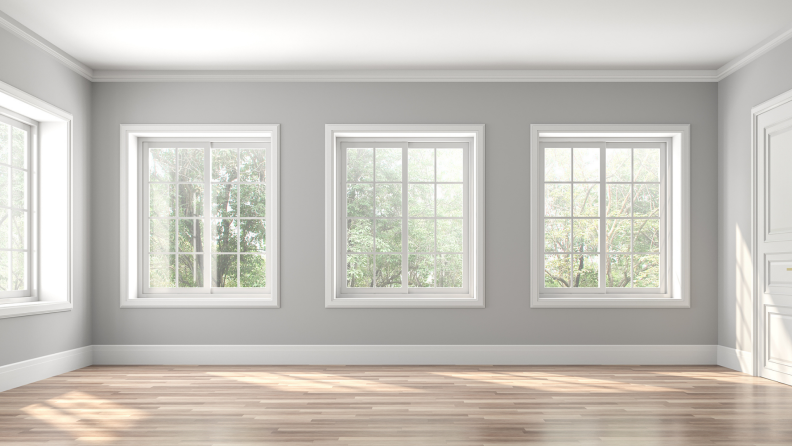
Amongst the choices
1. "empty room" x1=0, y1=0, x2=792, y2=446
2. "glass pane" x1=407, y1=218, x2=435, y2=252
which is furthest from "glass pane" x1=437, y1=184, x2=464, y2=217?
"glass pane" x1=407, y1=218, x2=435, y2=252

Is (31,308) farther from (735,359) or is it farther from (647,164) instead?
(735,359)

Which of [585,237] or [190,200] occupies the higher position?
[190,200]

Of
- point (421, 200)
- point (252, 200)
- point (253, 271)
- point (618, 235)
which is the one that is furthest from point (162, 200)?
point (618, 235)

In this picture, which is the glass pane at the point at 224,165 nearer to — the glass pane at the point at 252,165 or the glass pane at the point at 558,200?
the glass pane at the point at 252,165

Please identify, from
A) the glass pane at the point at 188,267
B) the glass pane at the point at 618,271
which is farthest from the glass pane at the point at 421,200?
the glass pane at the point at 188,267

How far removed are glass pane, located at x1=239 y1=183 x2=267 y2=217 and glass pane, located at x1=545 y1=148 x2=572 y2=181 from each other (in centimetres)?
287

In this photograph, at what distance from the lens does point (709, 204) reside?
551 cm

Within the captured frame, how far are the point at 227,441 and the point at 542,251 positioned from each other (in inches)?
141

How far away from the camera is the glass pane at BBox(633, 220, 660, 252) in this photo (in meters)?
5.70

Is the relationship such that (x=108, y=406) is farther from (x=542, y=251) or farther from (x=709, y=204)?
(x=709, y=204)

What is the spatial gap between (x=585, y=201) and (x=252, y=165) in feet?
11.1

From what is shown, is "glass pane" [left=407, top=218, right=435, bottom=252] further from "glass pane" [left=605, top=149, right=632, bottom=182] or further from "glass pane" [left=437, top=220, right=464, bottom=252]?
"glass pane" [left=605, top=149, right=632, bottom=182]

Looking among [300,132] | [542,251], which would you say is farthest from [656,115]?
[300,132]

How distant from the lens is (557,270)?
18.6 feet
